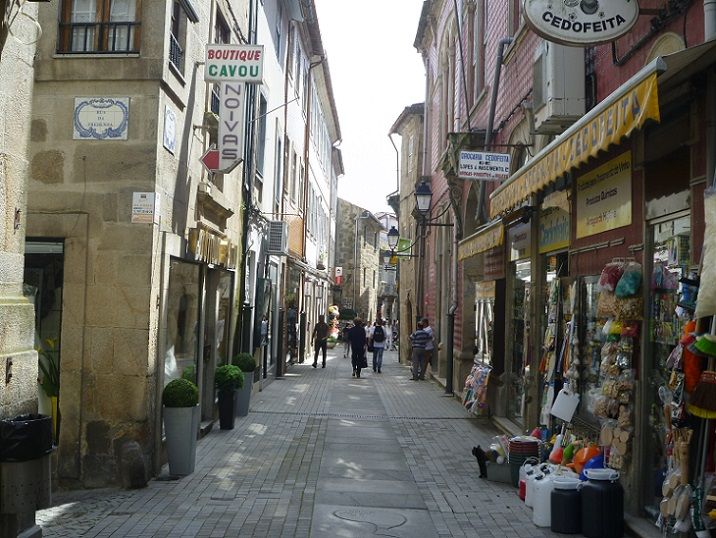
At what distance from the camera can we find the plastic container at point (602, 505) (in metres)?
6.20

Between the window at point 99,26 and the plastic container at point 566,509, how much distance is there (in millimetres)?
6313

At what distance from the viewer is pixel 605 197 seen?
7.67 meters

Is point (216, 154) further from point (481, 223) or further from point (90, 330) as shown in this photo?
point (481, 223)

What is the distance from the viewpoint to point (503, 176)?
11.8 metres

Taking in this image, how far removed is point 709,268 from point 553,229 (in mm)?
4863

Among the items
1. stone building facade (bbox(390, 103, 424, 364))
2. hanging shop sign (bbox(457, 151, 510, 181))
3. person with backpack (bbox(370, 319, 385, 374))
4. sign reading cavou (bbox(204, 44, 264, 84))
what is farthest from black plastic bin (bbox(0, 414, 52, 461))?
stone building facade (bbox(390, 103, 424, 364))

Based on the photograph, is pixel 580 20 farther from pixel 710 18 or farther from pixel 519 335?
pixel 519 335

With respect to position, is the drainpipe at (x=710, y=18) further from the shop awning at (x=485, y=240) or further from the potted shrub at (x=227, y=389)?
the potted shrub at (x=227, y=389)

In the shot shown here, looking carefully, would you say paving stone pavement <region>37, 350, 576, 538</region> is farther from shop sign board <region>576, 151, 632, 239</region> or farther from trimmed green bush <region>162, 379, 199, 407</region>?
shop sign board <region>576, 151, 632, 239</region>

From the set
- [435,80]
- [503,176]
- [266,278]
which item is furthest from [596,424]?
[435,80]

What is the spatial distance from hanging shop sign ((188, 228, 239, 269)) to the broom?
21.0ft

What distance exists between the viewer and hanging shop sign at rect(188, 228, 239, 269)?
9.76 metres

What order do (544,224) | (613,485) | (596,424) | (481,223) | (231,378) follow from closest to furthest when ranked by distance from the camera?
(613,485) < (596,424) < (544,224) < (231,378) < (481,223)

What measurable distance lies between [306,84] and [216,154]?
16.2 m
